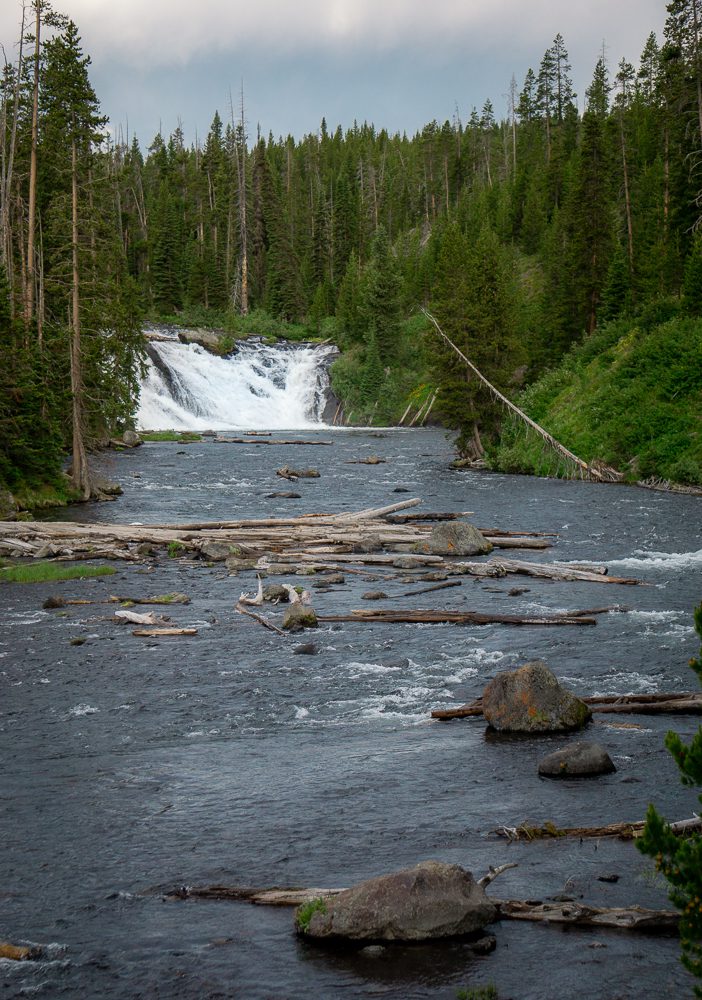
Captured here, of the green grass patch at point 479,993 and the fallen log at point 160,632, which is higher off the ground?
the fallen log at point 160,632

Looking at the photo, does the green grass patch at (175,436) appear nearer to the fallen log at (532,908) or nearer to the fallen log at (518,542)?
the fallen log at (518,542)

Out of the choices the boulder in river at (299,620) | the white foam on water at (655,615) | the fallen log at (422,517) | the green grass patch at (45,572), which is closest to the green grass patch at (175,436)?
the fallen log at (422,517)

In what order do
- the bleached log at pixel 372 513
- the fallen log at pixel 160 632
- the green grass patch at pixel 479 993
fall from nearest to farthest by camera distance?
the green grass patch at pixel 479 993 < the fallen log at pixel 160 632 < the bleached log at pixel 372 513

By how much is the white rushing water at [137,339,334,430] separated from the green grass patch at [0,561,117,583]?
42363 mm

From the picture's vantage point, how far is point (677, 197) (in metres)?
57.5

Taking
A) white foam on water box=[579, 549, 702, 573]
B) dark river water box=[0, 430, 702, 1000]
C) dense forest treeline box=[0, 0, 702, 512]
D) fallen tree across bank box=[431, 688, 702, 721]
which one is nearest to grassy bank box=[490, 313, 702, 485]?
dense forest treeline box=[0, 0, 702, 512]

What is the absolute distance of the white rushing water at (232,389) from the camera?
69250 millimetres

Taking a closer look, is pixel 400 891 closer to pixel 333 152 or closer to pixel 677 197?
pixel 677 197

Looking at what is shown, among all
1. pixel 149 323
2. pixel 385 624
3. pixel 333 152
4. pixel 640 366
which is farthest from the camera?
pixel 333 152

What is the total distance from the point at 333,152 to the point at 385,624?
14206 centimetres

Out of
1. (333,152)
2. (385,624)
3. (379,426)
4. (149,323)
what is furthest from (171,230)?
(385,624)

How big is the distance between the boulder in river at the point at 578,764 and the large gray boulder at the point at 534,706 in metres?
1.34

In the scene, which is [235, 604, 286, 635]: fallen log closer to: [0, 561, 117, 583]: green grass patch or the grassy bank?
[0, 561, 117, 583]: green grass patch

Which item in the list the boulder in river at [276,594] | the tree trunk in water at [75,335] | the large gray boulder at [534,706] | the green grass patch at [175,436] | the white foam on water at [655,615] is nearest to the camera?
the large gray boulder at [534,706]
